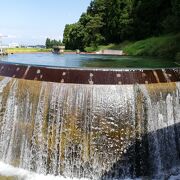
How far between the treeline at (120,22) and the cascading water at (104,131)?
15929 mm

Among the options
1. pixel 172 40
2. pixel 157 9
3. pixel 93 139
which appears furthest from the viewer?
pixel 157 9

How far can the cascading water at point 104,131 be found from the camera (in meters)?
9.66

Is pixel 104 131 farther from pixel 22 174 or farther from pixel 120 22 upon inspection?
pixel 120 22

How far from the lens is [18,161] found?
1026 cm

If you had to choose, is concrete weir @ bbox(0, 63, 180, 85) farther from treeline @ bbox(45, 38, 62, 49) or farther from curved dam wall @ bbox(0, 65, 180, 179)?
treeline @ bbox(45, 38, 62, 49)

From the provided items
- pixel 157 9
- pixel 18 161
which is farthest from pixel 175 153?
pixel 157 9

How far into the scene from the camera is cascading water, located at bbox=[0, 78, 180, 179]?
9664mm

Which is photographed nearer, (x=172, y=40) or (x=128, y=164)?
(x=128, y=164)

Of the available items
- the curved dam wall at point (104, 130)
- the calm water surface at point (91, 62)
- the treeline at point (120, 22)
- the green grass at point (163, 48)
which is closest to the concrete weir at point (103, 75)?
the curved dam wall at point (104, 130)

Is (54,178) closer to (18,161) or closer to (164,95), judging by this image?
(18,161)

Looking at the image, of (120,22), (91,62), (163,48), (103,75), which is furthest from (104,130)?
(120,22)

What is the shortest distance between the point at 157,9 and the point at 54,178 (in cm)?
2571

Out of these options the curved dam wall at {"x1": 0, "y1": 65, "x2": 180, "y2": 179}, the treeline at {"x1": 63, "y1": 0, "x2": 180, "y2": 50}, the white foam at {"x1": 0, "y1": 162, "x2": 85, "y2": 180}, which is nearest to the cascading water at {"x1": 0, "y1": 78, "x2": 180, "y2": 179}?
the curved dam wall at {"x1": 0, "y1": 65, "x2": 180, "y2": 179}

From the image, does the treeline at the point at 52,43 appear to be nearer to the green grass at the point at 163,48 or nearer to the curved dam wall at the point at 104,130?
the green grass at the point at 163,48
